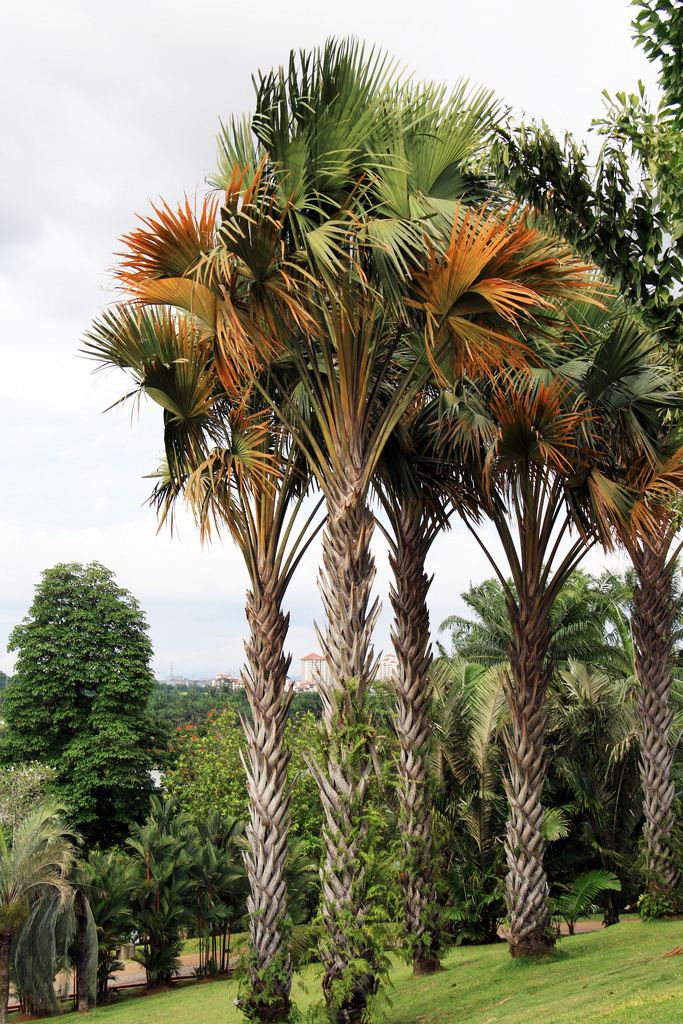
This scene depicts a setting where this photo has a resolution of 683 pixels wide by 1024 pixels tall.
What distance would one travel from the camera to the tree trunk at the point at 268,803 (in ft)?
29.4

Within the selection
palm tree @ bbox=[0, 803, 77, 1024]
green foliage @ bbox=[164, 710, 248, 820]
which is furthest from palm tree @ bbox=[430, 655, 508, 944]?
green foliage @ bbox=[164, 710, 248, 820]

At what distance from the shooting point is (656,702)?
14.2 m

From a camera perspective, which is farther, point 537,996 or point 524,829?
point 524,829

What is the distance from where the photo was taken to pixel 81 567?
31750mm

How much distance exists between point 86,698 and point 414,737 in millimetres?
21499

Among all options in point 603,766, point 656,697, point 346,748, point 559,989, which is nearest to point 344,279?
point 346,748

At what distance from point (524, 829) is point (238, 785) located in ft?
58.0

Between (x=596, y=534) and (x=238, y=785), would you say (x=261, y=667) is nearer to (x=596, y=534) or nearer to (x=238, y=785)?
(x=596, y=534)

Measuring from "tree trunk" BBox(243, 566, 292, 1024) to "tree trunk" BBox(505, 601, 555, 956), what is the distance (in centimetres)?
311

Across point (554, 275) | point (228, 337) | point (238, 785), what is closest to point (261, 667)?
point (228, 337)

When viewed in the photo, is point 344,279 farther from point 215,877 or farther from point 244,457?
point 215,877

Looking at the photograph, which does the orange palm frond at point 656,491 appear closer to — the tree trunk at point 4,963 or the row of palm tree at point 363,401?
the row of palm tree at point 363,401

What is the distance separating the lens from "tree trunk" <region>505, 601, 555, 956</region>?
11.1 m

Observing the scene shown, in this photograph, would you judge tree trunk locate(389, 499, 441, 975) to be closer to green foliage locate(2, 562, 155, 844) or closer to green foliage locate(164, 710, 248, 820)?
green foliage locate(164, 710, 248, 820)
